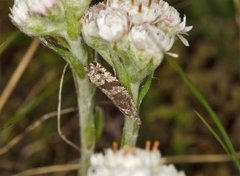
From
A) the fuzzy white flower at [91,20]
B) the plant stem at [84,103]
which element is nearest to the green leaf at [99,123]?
the plant stem at [84,103]

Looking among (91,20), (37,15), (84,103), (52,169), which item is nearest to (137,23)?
(91,20)

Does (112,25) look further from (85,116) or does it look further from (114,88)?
(85,116)

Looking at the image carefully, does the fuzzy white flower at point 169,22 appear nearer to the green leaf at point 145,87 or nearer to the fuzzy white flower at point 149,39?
the fuzzy white flower at point 149,39

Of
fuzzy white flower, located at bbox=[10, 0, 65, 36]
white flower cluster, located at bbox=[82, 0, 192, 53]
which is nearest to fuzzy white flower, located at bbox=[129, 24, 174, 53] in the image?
white flower cluster, located at bbox=[82, 0, 192, 53]

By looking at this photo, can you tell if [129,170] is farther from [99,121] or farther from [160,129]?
[160,129]

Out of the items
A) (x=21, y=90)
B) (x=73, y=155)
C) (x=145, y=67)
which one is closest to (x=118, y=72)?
(x=145, y=67)

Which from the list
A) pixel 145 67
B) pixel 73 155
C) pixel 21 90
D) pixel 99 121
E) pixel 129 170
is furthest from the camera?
pixel 21 90
